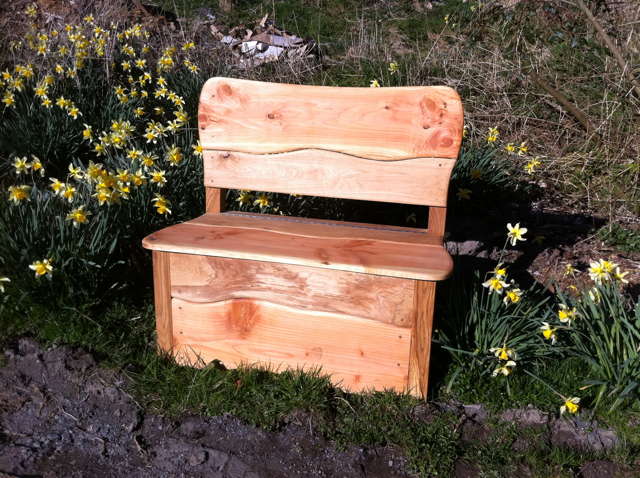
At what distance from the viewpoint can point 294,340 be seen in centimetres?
241

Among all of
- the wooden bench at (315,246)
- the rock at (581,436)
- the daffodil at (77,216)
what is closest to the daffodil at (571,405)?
the rock at (581,436)

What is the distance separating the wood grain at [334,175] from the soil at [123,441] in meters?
0.97

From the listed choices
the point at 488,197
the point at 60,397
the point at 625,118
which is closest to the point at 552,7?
the point at 625,118

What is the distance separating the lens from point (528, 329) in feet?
8.53

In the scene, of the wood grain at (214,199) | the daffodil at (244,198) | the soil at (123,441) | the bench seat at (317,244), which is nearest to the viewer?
the soil at (123,441)

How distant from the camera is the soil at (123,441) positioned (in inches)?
81.7

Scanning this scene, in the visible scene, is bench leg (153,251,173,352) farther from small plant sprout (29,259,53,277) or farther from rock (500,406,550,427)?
rock (500,406,550,427)

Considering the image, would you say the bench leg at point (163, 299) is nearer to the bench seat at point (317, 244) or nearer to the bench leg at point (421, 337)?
the bench seat at point (317, 244)

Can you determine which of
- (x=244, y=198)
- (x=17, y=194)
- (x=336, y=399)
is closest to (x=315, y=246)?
(x=336, y=399)

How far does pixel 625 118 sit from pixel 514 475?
10.5ft

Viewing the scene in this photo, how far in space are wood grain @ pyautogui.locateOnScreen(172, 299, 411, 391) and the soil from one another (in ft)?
0.86

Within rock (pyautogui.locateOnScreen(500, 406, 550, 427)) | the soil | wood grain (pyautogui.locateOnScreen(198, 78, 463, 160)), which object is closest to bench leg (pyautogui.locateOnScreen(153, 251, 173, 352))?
the soil

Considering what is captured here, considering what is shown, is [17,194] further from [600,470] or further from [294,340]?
[600,470]

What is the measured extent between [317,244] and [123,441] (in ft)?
3.12
